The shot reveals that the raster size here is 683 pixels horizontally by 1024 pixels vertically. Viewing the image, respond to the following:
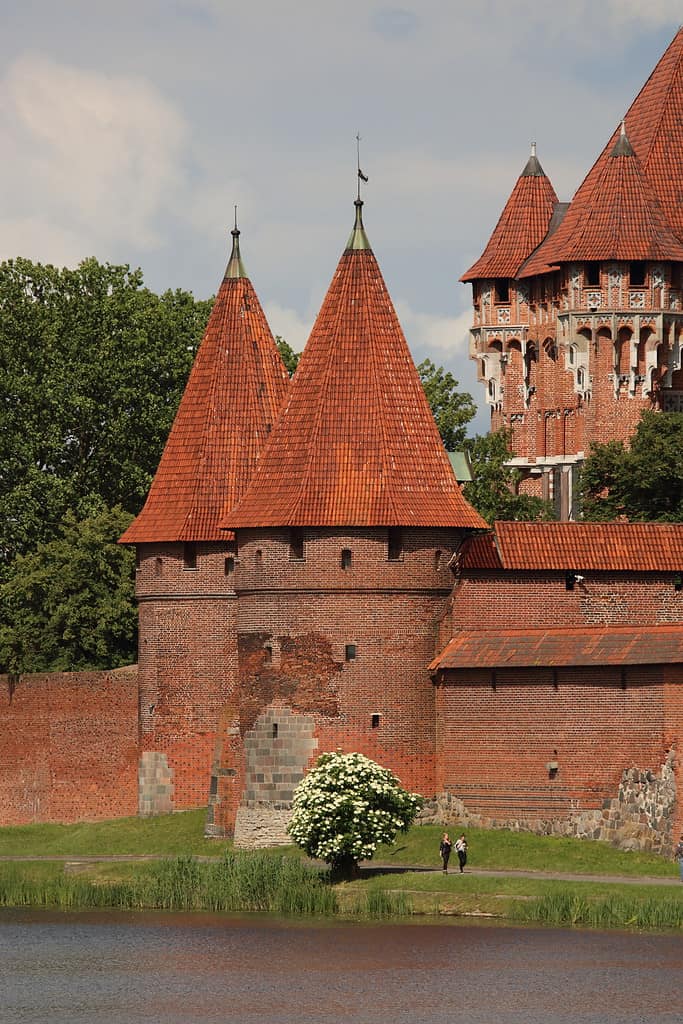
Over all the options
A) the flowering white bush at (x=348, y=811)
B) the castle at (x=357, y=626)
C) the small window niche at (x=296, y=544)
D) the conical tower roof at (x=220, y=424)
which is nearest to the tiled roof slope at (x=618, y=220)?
the castle at (x=357, y=626)

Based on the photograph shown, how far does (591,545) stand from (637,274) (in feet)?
56.8

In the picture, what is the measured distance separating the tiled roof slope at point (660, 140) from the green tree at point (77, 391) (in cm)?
834

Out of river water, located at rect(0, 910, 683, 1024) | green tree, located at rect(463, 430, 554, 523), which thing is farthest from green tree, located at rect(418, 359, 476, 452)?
river water, located at rect(0, 910, 683, 1024)

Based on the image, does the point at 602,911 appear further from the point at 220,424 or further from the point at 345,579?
the point at 220,424

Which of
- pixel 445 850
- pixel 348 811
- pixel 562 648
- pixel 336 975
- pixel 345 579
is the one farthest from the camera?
pixel 345 579

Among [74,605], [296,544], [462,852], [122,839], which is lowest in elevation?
[462,852]

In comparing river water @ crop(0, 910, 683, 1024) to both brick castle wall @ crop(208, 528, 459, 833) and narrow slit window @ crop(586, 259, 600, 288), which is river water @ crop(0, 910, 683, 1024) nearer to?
brick castle wall @ crop(208, 528, 459, 833)

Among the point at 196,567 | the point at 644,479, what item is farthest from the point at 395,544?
the point at 644,479

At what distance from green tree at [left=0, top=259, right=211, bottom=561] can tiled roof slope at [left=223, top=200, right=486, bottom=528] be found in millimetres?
17197

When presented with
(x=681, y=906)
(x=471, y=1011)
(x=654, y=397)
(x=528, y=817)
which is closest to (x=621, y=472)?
(x=654, y=397)

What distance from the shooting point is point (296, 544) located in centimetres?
5103

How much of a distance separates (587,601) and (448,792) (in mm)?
3765

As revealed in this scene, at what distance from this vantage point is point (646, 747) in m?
47.7

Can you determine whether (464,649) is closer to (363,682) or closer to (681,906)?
(363,682)
